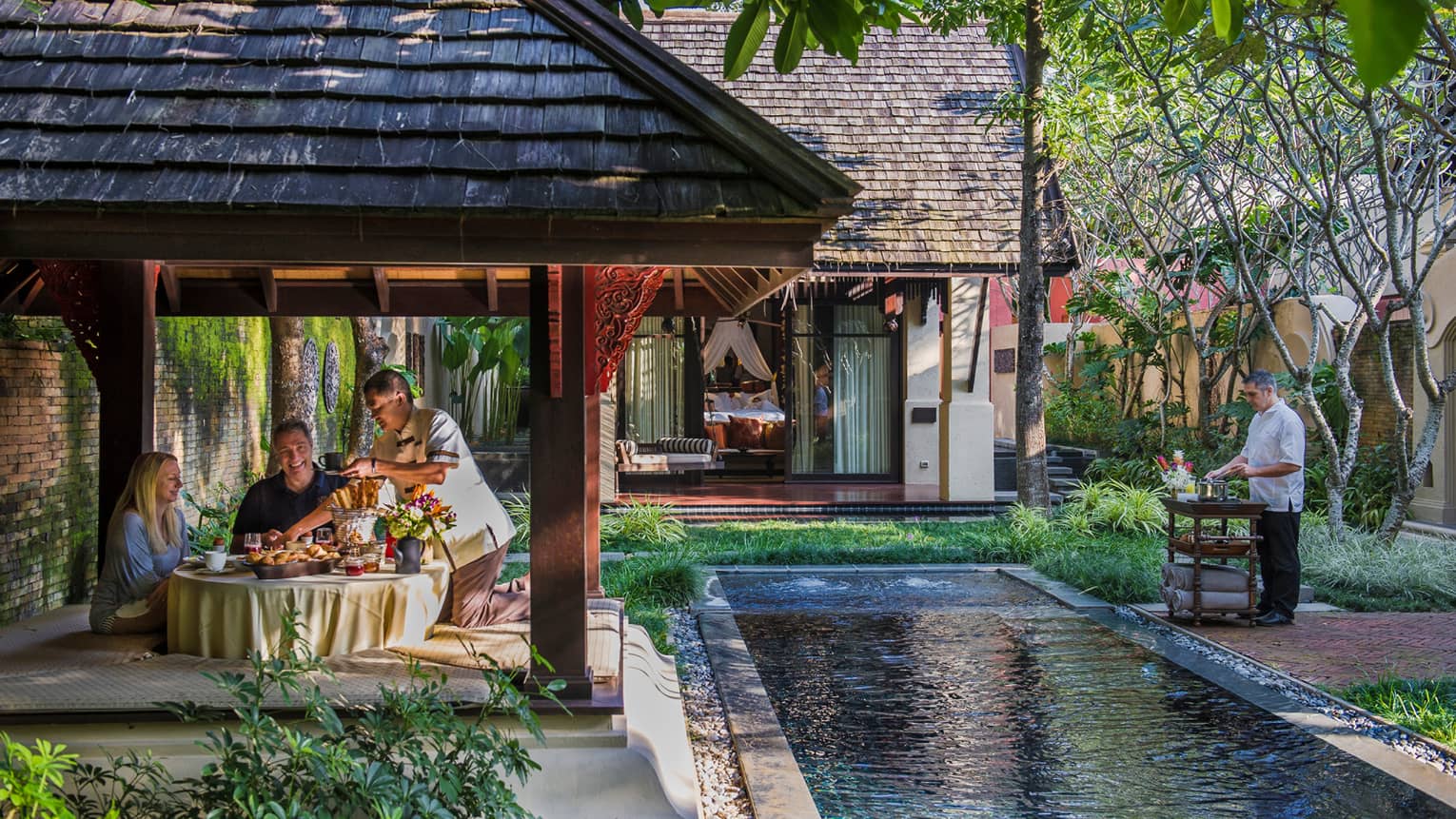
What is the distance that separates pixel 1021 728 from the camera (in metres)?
6.86

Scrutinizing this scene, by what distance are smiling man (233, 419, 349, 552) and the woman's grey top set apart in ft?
1.67

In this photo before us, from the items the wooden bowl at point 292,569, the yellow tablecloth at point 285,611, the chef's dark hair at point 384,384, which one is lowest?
the yellow tablecloth at point 285,611

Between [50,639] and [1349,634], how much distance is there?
336 inches

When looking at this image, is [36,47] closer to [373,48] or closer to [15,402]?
[373,48]

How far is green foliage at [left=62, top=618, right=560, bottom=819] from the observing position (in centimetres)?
396

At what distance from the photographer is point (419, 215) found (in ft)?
15.5

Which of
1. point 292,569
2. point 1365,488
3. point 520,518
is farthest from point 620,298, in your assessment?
point 1365,488

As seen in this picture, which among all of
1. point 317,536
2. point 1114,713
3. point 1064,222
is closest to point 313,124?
point 317,536

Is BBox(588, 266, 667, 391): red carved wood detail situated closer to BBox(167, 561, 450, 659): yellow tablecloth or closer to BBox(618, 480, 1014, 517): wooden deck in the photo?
BBox(167, 561, 450, 659): yellow tablecloth

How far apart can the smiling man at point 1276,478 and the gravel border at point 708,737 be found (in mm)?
4117

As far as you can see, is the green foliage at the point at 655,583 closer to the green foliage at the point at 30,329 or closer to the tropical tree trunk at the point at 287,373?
the tropical tree trunk at the point at 287,373

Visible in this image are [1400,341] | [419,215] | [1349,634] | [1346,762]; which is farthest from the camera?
[1400,341]

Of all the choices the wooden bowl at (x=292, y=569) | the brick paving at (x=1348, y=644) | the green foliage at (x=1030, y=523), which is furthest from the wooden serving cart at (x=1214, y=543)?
the wooden bowl at (x=292, y=569)

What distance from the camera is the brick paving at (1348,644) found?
25.5ft
